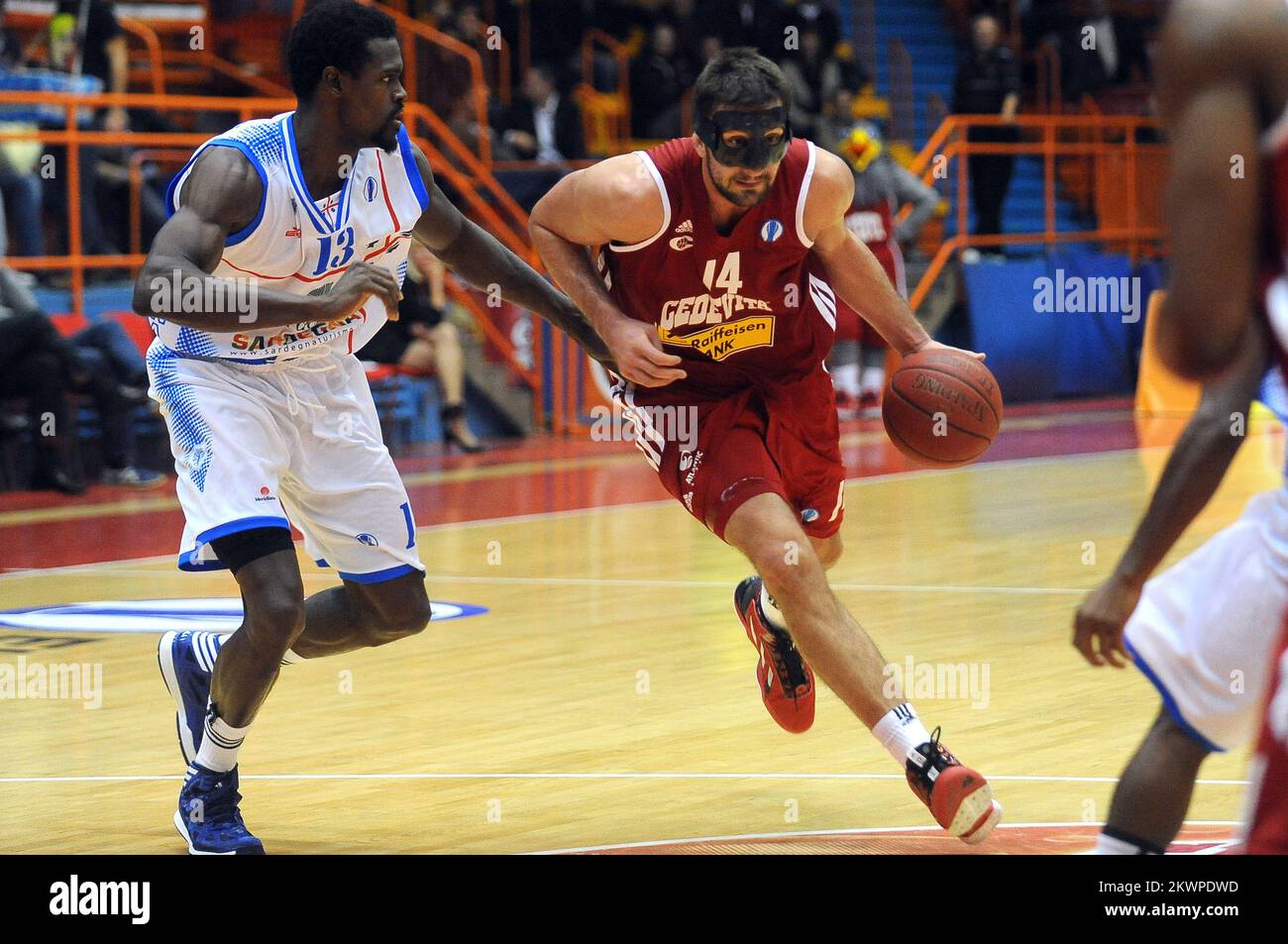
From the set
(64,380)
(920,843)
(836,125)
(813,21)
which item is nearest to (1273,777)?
(920,843)

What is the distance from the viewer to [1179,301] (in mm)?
2459

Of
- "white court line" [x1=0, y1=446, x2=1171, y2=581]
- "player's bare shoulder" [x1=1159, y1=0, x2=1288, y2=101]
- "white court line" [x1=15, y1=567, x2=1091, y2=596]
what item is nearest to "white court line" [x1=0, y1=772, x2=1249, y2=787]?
"white court line" [x1=15, y1=567, x2=1091, y2=596]

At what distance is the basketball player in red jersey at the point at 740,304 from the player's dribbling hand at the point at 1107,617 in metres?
1.74

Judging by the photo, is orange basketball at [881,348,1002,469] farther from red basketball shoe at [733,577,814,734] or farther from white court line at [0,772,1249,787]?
white court line at [0,772,1249,787]

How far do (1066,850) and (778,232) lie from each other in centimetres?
179

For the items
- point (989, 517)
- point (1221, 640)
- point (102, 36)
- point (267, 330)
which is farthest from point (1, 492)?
point (1221, 640)

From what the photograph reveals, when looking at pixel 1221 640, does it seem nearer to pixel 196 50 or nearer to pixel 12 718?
pixel 12 718

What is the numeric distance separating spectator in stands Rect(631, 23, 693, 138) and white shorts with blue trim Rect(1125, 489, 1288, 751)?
1639 cm

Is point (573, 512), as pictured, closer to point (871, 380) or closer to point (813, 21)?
point (871, 380)

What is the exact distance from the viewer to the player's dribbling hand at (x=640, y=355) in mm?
5078

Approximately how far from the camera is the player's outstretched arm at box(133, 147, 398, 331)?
14.5 ft

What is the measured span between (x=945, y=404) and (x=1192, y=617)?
245 centimetres

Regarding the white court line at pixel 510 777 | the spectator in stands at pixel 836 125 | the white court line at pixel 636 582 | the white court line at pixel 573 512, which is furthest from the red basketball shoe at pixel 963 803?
the spectator in stands at pixel 836 125
